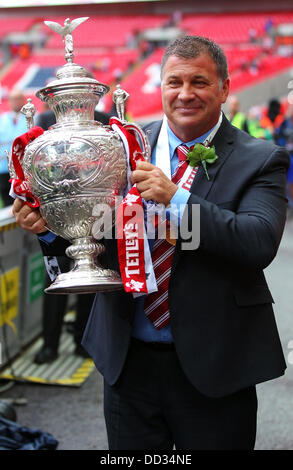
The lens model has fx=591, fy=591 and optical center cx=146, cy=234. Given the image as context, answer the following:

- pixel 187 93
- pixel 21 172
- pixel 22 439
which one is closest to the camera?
pixel 187 93

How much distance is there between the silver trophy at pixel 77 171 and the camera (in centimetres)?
160

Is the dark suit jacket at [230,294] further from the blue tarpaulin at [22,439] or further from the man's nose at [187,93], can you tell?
the blue tarpaulin at [22,439]

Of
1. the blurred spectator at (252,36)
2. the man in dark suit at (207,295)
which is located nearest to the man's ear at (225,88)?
the man in dark suit at (207,295)

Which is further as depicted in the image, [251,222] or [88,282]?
[88,282]

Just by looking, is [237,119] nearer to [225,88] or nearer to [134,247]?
[225,88]

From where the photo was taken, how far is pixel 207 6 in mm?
20578

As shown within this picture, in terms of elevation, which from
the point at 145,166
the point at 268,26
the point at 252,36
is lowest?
the point at 145,166

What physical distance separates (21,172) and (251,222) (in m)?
0.71

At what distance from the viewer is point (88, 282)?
1577 millimetres

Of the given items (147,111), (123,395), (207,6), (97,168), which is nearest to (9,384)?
(123,395)

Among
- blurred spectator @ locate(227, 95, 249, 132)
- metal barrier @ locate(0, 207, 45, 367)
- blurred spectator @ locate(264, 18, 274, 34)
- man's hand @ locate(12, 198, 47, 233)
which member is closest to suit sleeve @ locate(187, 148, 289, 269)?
man's hand @ locate(12, 198, 47, 233)

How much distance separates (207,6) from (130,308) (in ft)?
67.9

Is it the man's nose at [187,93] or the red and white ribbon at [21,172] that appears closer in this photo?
the man's nose at [187,93]

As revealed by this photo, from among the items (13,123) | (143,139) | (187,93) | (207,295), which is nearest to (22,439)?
(207,295)
